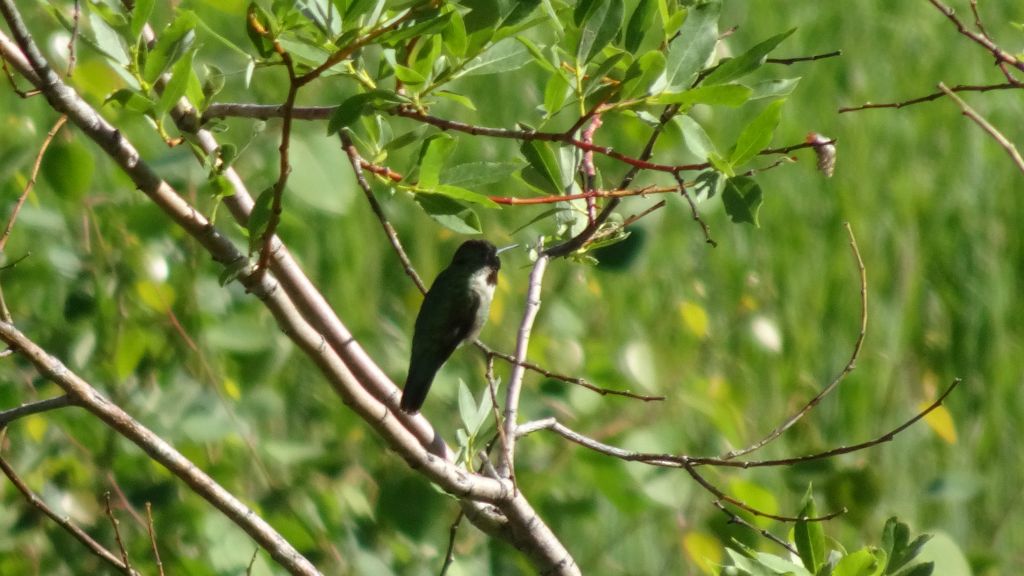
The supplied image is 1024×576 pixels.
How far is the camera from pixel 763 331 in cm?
336

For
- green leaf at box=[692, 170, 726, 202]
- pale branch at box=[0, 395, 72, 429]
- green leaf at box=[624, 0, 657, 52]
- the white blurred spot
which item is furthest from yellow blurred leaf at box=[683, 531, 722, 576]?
pale branch at box=[0, 395, 72, 429]

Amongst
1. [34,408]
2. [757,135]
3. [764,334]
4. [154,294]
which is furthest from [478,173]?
[764,334]

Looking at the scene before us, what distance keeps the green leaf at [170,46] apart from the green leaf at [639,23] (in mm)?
487

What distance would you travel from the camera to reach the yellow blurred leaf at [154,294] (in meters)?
2.63

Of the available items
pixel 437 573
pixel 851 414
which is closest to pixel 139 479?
pixel 437 573

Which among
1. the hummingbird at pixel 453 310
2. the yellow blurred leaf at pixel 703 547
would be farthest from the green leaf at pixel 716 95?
the yellow blurred leaf at pixel 703 547

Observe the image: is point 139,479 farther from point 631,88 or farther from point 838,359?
point 838,359

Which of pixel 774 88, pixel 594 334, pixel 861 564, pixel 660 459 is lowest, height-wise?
pixel 861 564

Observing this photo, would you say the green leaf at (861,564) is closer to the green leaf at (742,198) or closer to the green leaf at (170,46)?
the green leaf at (742,198)

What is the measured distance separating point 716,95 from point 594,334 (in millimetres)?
2540

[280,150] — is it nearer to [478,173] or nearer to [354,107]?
[354,107]

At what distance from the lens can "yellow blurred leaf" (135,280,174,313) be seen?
8.64 ft

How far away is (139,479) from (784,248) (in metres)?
2.50

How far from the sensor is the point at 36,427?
2996 millimetres
